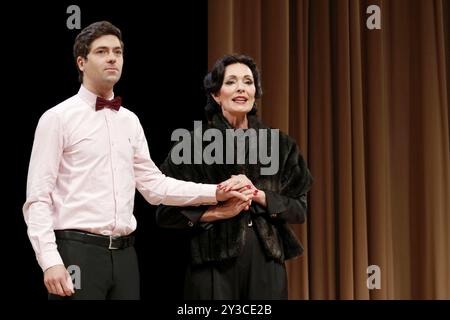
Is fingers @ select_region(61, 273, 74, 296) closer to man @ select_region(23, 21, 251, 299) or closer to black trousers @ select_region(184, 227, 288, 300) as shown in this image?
man @ select_region(23, 21, 251, 299)

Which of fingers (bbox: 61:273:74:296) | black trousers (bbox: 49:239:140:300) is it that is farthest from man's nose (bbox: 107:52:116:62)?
fingers (bbox: 61:273:74:296)

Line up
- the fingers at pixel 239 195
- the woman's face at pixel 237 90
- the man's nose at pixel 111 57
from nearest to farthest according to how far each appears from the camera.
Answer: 1. the man's nose at pixel 111 57
2. the fingers at pixel 239 195
3. the woman's face at pixel 237 90

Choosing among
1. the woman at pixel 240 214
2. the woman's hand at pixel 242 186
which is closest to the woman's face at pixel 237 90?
the woman at pixel 240 214

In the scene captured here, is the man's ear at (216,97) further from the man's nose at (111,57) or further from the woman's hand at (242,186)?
the man's nose at (111,57)

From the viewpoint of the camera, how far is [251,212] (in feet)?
7.70

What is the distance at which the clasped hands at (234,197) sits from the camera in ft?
7.38

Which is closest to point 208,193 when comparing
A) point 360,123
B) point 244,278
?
point 244,278

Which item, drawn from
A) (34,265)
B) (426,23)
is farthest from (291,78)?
(34,265)

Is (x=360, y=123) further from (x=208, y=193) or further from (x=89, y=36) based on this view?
(x=89, y=36)

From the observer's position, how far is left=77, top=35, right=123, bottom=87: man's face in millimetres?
2117

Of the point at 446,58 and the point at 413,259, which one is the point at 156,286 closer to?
the point at 413,259

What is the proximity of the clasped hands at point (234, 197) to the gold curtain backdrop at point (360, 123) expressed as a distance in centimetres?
91

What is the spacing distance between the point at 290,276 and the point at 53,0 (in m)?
1.63

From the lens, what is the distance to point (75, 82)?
2689 millimetres
